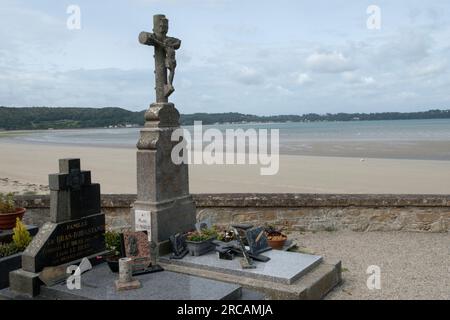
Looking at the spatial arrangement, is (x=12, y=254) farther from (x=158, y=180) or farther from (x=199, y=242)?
(x=199, y=242)

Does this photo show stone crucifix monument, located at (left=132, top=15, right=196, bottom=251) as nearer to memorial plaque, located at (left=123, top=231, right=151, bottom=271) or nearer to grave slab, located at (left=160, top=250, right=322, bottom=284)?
memorial plaque, located at (left=123, top=231, right=151, bottom=271)

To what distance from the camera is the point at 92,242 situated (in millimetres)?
6754

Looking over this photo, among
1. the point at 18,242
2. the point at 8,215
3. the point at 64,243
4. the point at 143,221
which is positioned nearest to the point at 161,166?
the point at 143,221

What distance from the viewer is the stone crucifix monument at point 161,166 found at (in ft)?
23.7

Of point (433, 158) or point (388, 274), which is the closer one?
point (388, 274)

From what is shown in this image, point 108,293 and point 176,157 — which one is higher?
point 176,157

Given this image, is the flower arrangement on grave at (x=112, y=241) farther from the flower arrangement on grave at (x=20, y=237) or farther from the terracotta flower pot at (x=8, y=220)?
the terracotta flower pot at (x=8, y=220)

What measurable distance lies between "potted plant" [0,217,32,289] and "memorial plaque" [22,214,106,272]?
82 centimetres

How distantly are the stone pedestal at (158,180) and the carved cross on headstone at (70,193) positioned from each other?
855 millimetres

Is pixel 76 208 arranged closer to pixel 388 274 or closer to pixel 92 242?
pixel 92 242

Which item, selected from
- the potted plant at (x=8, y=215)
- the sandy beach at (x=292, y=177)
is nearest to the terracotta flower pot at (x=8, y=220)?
the potted plant at (x=8, y=215)
